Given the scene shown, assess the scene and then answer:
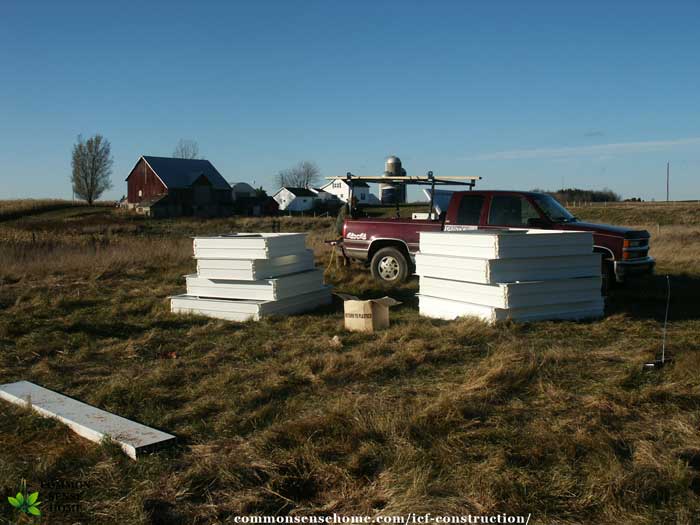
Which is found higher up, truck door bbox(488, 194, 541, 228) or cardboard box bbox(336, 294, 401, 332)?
truck door bbox(488, 194, 541, 228)

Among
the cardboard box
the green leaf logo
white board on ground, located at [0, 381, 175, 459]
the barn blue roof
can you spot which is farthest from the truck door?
the barn blue roof

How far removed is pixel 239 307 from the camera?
882 centimetres

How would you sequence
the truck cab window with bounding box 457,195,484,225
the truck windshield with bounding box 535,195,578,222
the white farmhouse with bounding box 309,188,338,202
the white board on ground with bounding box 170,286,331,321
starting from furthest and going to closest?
the white farmhouse with bounding box 309,188,338,202
the truck cab window with bounding box 457,195,484,225
the truck windshield with bounding box 535,195,578,222
the white board on ground with bounding box 170,286,331,321

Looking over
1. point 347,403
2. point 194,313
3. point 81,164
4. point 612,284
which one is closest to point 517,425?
point 347,403

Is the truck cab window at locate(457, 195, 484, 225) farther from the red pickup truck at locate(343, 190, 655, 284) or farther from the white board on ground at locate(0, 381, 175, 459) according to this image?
the white board on ground at locate(0, 381, 175, 459)

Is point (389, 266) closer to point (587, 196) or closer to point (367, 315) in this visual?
point (367, 315)

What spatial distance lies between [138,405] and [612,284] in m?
8.21

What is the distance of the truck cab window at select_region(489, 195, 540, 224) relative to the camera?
10.3 metres

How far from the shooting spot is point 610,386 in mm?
5328

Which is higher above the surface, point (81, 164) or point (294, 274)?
point (81, 164)

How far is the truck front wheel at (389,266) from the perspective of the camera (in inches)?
453

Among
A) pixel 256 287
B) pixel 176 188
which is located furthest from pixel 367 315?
pixel 176 188

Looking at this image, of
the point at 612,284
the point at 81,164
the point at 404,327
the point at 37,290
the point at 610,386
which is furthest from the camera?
the point at 81,164

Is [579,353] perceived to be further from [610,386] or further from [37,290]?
[37,290]
